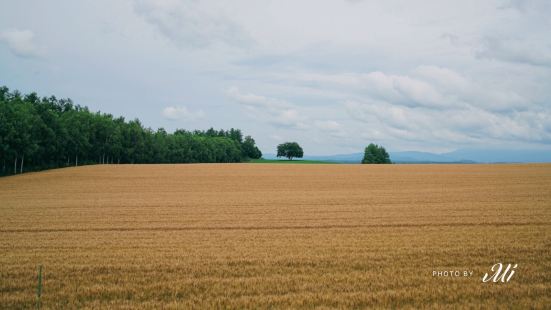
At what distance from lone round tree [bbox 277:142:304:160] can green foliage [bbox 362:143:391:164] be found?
150 ft

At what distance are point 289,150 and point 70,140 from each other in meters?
123

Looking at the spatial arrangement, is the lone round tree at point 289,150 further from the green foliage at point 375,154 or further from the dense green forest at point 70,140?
the dense green forest at point 70,140

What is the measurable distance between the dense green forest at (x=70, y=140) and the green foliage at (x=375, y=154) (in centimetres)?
5696

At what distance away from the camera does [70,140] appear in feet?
247

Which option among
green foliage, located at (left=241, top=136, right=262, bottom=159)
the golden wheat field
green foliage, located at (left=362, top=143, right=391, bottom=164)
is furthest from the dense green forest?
green foliage, located at (left=362, top=143, right=391, bottom=164)

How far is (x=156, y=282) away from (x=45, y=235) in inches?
369

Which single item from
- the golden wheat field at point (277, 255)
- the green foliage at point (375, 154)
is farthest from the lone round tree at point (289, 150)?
the golden wheat field at point (277, 255)

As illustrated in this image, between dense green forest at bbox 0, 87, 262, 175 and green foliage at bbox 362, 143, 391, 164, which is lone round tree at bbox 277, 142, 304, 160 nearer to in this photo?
green foliage at bbox 362, 143, 391, 164

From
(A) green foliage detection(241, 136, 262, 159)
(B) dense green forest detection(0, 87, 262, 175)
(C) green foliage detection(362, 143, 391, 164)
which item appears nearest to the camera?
(B) dense green forest detection(0, 87, 262, 175)

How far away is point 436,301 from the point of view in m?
8.04

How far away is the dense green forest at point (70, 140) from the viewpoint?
190ft

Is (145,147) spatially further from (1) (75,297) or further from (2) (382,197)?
(1) (75,297)

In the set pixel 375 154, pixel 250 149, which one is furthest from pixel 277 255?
pixel 250 149

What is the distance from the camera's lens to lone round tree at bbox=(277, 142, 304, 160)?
190000mm
